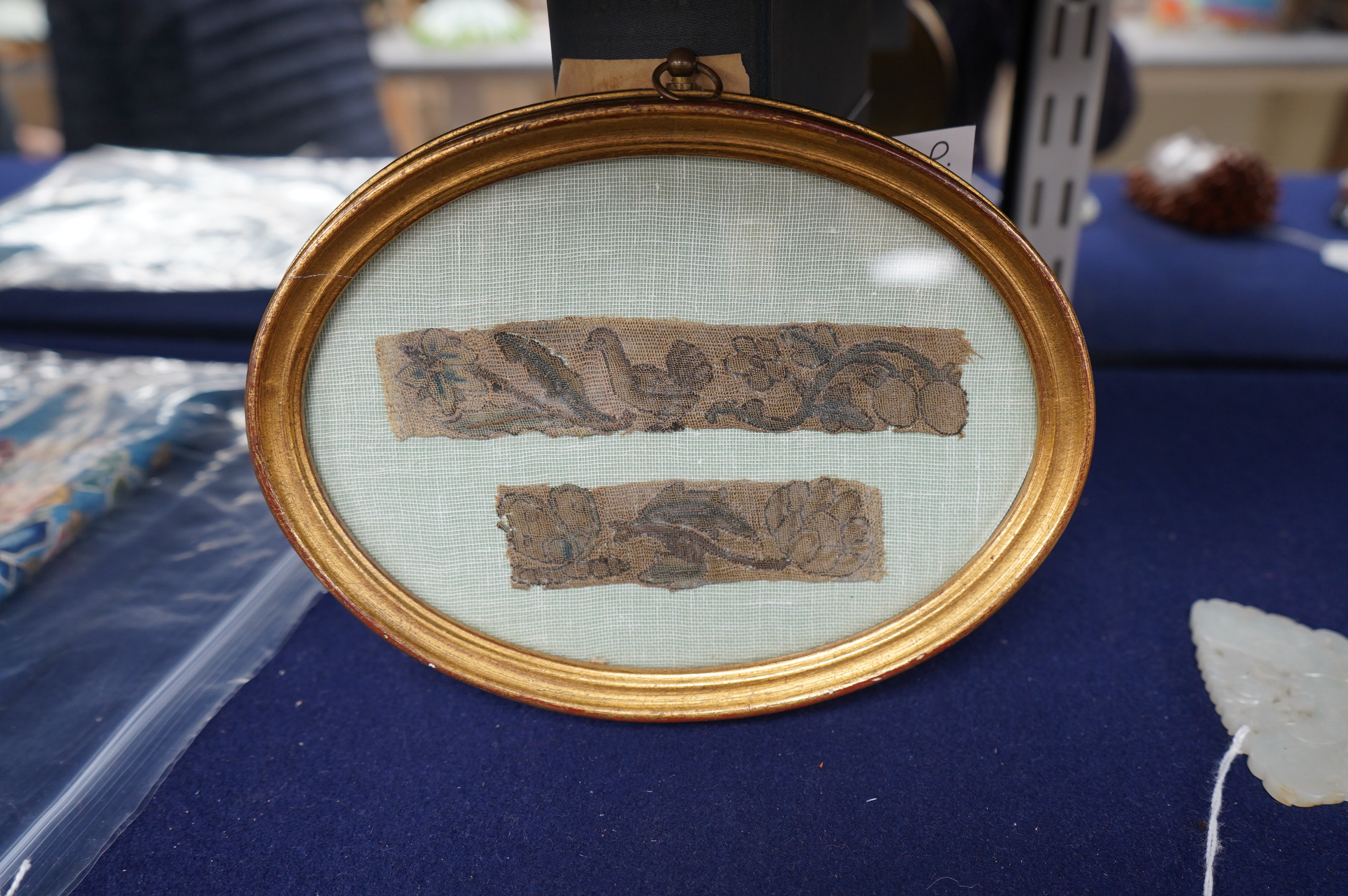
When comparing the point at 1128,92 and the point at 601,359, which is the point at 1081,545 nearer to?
the point at 601,359

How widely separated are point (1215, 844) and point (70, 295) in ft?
4.20

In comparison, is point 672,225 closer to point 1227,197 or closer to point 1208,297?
point 1208,297

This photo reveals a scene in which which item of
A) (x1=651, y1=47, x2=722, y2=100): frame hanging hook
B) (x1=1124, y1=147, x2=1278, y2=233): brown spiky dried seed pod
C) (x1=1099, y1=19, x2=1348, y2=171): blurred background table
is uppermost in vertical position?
(x1=651, y1=47, x2=722, y2=100): frame hanging hook

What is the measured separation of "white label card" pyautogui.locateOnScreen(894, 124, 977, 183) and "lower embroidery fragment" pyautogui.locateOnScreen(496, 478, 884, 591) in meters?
0.22

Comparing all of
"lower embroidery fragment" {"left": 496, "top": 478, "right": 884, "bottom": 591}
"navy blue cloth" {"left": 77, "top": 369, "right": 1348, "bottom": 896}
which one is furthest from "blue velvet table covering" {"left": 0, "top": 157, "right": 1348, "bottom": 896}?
"lower embroidery fragment" {"left": 496, "top": 478, "right": 884, "bottom": 591}

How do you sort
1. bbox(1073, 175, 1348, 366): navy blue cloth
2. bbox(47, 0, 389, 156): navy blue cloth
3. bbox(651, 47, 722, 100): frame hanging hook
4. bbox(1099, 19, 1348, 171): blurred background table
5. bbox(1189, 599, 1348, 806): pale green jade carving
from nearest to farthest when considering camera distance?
bbox(651, 47, 722, 100): frame hanging hook → bbox(1189, 599, 1348, 806): pale green jade carving → bbox(1073, 175, 1348, 366): navy blue cloth → bbox(47, 0, 389, 156): navy blue cloth → bbox(1099, 19, 1348, 171): blurred background table

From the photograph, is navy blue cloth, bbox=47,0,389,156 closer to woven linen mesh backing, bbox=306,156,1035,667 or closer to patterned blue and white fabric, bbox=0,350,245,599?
patterned blue and white fabric, bbox=0,350,245,599

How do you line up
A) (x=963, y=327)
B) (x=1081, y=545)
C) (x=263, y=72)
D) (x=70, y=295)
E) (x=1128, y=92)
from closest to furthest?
(x=963, y=327)
(x=1081, y=545)
(x=70, y=295)
(x=1128, y=92)
(x=263, y=72)

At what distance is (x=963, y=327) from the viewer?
50cm

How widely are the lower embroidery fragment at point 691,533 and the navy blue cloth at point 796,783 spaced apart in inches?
4.2

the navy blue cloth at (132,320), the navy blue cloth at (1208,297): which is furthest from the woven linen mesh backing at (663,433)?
the navy blue cloth at (132,320)

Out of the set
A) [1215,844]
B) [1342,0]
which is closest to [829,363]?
[1215,844]

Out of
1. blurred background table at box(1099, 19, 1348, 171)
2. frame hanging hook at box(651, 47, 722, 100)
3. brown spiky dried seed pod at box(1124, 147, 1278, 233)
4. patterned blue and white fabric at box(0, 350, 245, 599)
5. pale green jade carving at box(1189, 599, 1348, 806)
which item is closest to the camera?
frame hanging hook at box(651, 47, 722, 100)

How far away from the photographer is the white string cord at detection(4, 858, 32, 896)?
503mm
